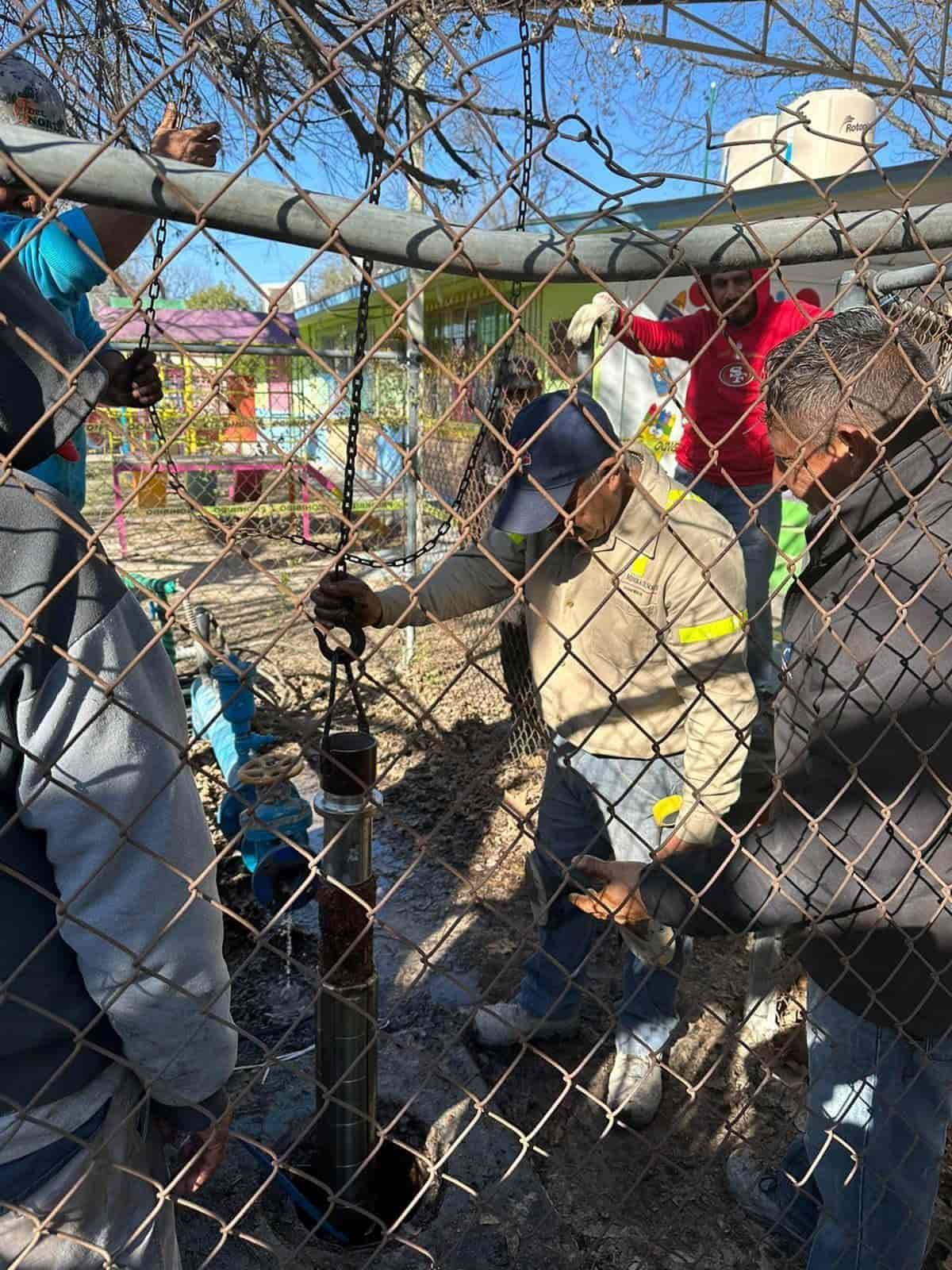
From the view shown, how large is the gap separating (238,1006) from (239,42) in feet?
10.7

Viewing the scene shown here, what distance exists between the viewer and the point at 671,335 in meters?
4.20

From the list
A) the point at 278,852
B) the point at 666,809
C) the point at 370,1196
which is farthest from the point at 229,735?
the point at 666,809

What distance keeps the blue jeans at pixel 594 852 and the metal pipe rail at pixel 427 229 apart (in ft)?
4.91

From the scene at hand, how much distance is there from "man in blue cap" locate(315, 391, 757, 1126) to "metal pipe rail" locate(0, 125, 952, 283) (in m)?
0.59

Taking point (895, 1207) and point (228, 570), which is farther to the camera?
point (228, 570)

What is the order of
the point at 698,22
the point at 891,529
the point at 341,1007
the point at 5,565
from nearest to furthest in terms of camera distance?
the point at 5,565 → the point at 891,529 → the point at 341,1007 → the point at 698,22

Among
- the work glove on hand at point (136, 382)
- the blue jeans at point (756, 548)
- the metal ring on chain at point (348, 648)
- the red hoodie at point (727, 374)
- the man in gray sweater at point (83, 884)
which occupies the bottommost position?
the man in gray sweater at point (83, 884)

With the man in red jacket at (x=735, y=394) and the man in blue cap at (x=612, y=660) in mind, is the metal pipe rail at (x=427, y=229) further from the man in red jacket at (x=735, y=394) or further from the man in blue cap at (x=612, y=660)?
the man in red jacket at (x=735, y=394)

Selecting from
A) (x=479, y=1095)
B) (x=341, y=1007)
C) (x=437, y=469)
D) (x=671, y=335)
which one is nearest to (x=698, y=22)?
(x=671, y=335)

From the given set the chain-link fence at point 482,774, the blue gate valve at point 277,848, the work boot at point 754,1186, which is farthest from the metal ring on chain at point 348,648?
the work boot at point 754,1186

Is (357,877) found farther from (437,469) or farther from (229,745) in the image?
(437,469)

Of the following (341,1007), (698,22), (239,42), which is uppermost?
(698,22)

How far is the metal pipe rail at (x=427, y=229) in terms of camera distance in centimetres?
89

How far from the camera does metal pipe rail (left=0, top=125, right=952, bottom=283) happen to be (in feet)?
2.93
